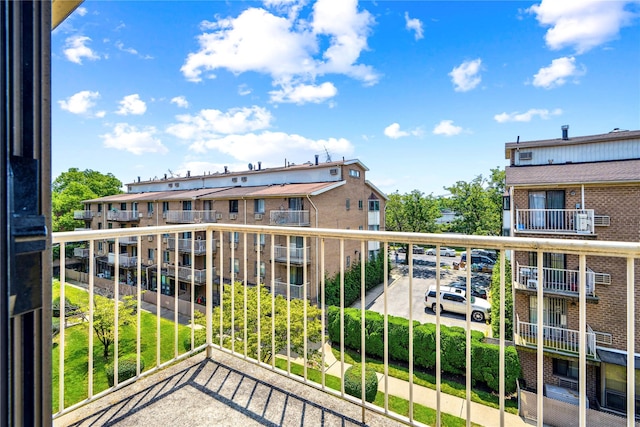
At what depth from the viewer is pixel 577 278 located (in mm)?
7051

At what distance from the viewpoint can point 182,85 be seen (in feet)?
49.4

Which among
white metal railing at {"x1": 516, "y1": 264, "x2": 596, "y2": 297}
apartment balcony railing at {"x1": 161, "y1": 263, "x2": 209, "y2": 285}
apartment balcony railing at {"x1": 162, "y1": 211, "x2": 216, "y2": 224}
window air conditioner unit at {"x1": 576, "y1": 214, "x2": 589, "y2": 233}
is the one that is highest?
apartment balcony railing at {"x1": 162, "y1": 211, "x2": 216, "y2": 224}

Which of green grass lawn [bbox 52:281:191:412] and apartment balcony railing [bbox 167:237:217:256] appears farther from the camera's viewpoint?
apartment balcony railing [bbox 167:237:217:256]

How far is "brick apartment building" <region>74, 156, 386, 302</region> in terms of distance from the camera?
12.7 metres

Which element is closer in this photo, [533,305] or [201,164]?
[533,305]

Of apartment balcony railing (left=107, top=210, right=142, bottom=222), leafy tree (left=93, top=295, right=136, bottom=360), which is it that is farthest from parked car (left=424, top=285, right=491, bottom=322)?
apartment balcony railing (left=107, top=210, right=142, bottom=222)

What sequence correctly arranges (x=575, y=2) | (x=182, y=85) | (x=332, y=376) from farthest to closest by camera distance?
(x=182, y=85), (x=332, y=376), (x=575, y=2)

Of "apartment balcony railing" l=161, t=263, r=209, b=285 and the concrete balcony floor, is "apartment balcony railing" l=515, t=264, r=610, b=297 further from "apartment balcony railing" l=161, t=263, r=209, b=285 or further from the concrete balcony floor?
"apartment balcony railing" l=161, t=263, r=209, b=285

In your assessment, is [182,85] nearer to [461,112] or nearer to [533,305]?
[461,112]

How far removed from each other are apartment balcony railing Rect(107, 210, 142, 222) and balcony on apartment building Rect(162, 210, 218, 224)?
316cm

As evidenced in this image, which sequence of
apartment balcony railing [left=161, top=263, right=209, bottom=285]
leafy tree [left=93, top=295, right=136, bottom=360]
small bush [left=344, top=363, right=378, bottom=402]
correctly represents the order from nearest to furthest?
1. small bush [left=344, top=363, right=378, bottom=402]
2. leafy tree [left=93, top=295, right=136, bottom=360]
3. apartment balcony railing [left=161, top=263, right=209, bottom=285]

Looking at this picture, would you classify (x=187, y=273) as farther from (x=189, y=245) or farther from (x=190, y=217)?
(x=190, y=217)

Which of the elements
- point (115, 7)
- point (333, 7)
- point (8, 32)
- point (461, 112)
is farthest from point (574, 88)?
point (8, 32)

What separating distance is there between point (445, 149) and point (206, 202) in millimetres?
16196
